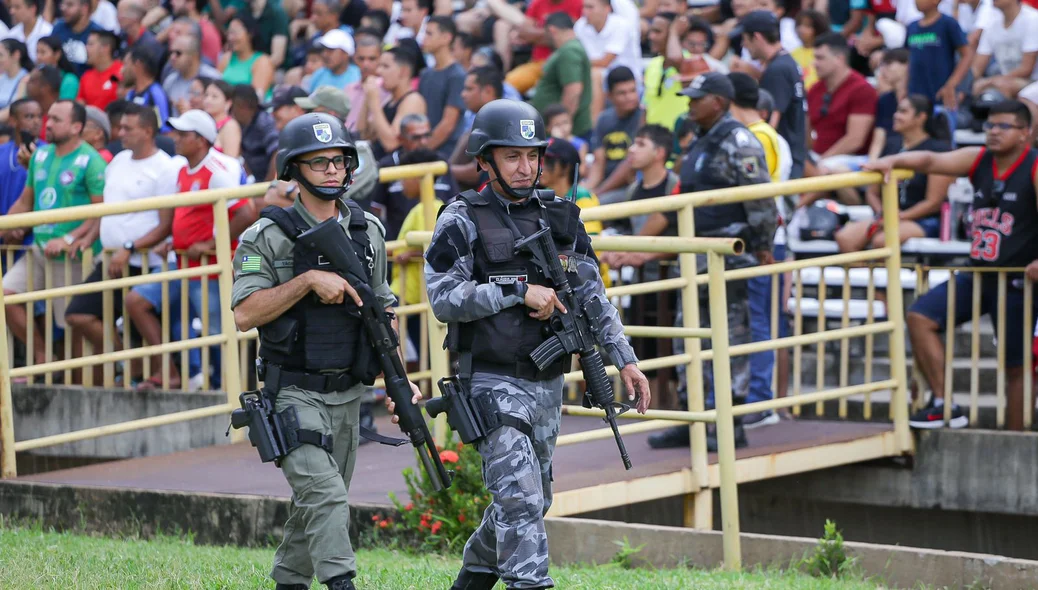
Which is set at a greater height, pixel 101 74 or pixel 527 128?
pixel 101 74

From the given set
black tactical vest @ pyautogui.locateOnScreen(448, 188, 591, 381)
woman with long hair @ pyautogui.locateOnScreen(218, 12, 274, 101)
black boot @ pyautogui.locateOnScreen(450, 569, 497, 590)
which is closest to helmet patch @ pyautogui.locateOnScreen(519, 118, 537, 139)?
black tactical vest @ pyautogui.locateOnScreen(448, 188, 591, 381)

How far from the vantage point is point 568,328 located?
515cm

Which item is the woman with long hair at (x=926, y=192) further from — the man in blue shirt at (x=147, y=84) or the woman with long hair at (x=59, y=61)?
the woman with long hair at (x=59, y=61)

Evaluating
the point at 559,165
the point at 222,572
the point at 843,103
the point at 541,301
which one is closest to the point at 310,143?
the point at 541,301

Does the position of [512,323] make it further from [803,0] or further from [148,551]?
[803,0]

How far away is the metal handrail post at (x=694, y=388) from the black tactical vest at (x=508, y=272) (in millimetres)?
2049

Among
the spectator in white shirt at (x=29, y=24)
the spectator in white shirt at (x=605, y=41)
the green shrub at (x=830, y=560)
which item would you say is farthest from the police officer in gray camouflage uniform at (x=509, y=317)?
the spectator in white shirt at (x=29, y=24)

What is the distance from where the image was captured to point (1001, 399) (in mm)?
8453

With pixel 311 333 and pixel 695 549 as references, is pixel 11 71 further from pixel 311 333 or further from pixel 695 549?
pixel 311 333

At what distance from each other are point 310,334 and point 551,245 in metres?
0.93

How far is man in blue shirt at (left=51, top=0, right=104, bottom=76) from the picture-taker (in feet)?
51.2

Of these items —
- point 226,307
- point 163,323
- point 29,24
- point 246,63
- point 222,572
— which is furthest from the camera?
point 29,24

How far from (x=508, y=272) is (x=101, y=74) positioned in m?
10.3

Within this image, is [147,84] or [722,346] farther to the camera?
[147,84]
